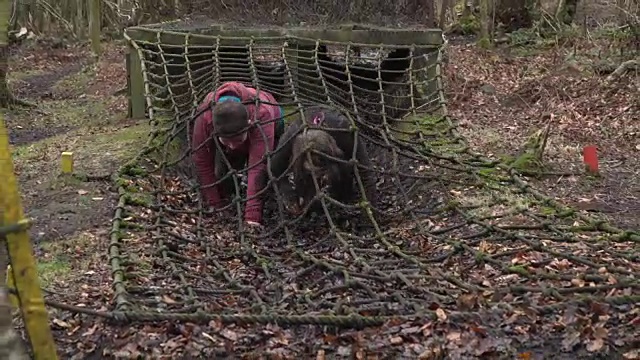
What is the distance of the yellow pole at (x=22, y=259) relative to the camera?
2133 millimetres

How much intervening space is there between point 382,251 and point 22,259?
7.47ft

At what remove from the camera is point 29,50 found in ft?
55.7

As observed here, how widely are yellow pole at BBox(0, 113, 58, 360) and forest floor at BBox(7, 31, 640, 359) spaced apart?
25.5 inches

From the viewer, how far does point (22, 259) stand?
224cm

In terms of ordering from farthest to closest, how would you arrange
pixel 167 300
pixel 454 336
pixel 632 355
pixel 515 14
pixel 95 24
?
1. pixel 95 24
2. pixel 515 14
3. pixel 167 300
4. pixel 454 336
5. pixel 632 355

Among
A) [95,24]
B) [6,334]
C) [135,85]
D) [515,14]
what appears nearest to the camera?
[6,334]

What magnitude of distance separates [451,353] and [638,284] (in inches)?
34.4

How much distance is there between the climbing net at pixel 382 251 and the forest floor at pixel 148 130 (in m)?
0.11

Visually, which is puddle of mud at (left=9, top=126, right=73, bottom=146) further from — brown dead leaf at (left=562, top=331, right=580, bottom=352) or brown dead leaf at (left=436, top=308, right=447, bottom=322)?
brown dead leaf at (left=562, top=331, right=580, bottom=352)

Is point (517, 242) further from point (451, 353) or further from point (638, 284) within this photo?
point (451, 353)

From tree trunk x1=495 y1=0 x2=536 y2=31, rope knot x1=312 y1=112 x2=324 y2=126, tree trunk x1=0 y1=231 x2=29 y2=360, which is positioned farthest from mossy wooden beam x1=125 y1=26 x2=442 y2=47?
tree trunk x1=0 y1=231 x2=29 y2=360

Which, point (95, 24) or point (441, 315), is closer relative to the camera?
point (441, 315)

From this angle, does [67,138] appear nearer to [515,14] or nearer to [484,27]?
[484,27]

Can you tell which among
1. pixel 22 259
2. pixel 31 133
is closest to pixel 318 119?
pixel 22 259
